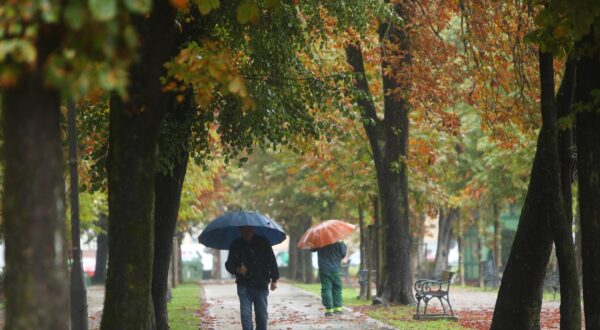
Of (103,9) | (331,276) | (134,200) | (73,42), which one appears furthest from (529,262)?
(103,9)

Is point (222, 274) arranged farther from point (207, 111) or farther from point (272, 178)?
point (207, 111)

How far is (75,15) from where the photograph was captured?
15.8ft

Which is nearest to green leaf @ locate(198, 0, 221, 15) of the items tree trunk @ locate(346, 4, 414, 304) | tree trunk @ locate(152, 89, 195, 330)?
tree trunk @ locate(152, 89, 195, 330)

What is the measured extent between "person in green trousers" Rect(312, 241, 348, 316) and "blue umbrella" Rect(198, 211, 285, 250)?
487 centimetres

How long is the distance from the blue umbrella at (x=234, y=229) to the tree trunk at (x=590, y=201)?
5.72 meters

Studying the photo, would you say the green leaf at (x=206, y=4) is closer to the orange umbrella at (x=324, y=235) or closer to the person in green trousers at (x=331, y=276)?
the orange umbrella at (x=324, y=235)

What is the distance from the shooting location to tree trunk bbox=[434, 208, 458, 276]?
48.0m

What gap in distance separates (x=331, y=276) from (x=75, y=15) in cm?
1658

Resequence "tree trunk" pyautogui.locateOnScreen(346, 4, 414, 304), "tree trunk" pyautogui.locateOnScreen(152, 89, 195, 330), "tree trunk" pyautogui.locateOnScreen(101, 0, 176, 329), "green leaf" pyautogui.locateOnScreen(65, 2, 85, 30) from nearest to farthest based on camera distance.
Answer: "green leaf" pyautogui.locateOnScreen(65, 2, 85, 30), "tree trunk" pyautogui.locateOnScreen(101, 0, 176, 329), "tree trunk" pyautogui.locateOnScreen(152, 89, 195, 330), "tree trunk" pyautogui.locateOnScreen(346, 4, 414, 304)

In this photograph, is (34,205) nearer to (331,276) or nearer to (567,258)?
(567,258)

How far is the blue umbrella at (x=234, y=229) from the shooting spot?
1550 cm

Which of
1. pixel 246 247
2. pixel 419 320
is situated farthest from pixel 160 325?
pixel 419 320

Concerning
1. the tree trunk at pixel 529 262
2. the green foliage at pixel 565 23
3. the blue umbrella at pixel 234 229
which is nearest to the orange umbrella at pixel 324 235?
the blue umbrella at pixel 234 229

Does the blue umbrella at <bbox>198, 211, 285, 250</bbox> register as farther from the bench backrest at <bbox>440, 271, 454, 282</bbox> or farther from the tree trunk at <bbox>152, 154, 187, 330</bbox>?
the bench backrest at <bbox>440, 271, 454, 282</bbox>
